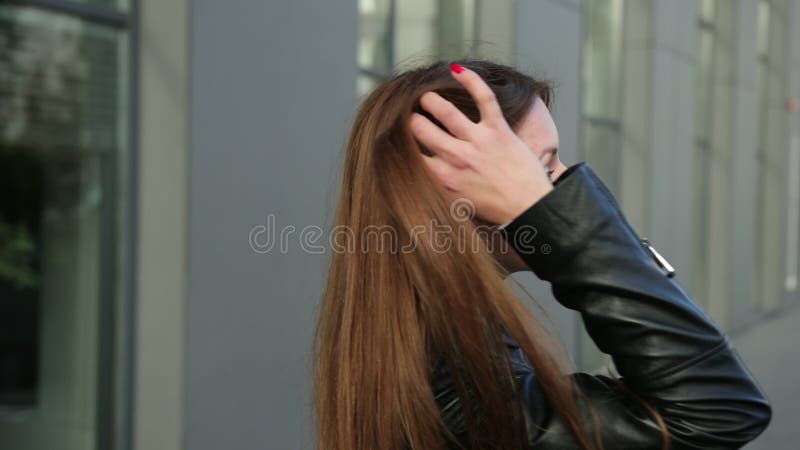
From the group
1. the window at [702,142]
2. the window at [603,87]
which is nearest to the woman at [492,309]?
the window at [603,87]

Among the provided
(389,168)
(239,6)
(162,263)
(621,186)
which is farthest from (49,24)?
(621,186)

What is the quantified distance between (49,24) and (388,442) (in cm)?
288

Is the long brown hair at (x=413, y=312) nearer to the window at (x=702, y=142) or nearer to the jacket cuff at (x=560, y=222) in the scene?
the jacket cuff at (x=560, y=222)

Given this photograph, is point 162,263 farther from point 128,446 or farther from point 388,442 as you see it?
point 388,442

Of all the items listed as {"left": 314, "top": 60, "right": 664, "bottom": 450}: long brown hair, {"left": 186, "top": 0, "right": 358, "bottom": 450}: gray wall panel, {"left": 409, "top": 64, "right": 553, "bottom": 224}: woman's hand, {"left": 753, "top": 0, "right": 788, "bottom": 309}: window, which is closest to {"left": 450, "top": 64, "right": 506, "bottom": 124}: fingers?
{"left": 409, "top": 64, "right": 553, "bottom": 224}: woman's hand

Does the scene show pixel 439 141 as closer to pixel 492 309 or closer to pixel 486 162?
pixel 486 162

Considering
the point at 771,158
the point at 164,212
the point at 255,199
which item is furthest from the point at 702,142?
the point at 164,212

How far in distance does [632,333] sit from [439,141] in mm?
400

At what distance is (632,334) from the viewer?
126cm

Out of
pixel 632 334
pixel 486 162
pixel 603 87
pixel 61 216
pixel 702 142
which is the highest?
pixel 603 87

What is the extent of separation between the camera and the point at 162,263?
383cm

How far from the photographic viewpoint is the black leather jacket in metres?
1.24

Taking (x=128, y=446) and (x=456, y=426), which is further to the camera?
(x=128, y=446)

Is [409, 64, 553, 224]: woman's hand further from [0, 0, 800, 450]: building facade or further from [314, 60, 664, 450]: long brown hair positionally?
[0, 0, 800, 450]: building facade
